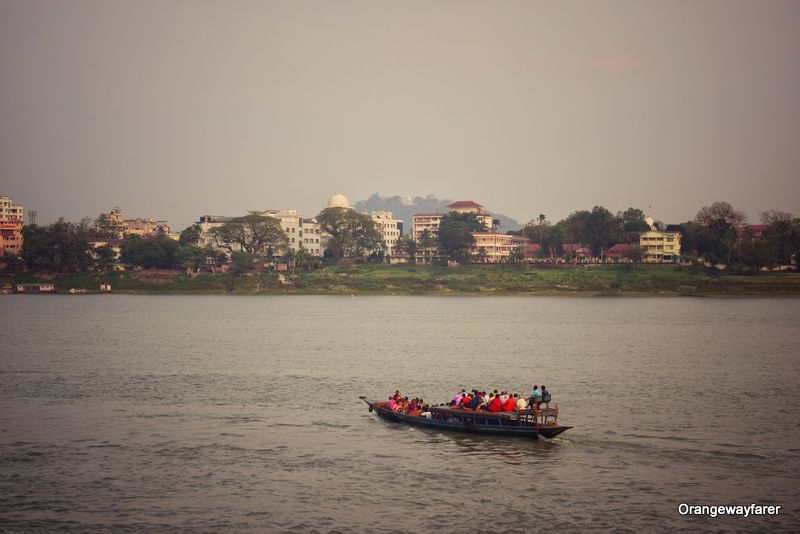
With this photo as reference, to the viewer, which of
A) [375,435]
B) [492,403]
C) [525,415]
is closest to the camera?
[525,415]

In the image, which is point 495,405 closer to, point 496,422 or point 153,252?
point 496,422

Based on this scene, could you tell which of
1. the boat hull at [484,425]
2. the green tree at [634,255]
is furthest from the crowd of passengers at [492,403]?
the green tree at [634,255]

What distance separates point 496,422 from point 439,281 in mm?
136114

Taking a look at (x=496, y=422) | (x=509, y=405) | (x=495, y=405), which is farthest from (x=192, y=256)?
(x=496, y=422)

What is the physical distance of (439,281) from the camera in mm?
181750

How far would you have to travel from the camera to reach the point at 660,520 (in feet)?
110

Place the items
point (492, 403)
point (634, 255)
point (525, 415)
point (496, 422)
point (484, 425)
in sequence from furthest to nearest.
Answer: point (634, 255)
point (492, 403)
point (484, 425)
point (496, 422)
point (525, 415)

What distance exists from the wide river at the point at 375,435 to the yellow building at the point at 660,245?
92.5 metres

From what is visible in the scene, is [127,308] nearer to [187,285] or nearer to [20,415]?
[187,285]

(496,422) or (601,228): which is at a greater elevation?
(601,228)

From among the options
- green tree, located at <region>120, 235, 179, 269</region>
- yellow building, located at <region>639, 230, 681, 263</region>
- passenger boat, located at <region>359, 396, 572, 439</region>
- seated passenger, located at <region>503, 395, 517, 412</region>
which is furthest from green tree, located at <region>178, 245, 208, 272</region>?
seated passenger, located at <region>503, 395, 517, 412</region>

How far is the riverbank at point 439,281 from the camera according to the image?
165000 millimetres

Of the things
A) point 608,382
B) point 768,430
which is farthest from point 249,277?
point 768,430

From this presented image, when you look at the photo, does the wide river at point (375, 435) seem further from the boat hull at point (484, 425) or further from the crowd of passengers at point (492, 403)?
the crowd of passengers at point (492, 403)
